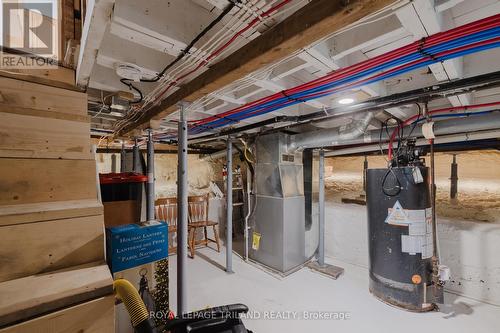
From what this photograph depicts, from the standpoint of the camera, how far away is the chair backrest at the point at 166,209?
3.86 meters

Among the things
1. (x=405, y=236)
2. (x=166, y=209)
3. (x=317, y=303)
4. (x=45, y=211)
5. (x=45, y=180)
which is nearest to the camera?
(x=45, y=211)

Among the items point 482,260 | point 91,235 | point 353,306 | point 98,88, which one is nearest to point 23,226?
point 91,235

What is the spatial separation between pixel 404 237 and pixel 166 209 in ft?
11.4

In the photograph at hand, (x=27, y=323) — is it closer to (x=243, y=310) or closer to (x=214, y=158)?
(x=243, y=310)

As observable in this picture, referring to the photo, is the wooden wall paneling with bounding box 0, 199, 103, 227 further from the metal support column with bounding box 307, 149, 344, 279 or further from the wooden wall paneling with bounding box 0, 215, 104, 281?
the metal support column with bounding box 307, 149, 344, 279

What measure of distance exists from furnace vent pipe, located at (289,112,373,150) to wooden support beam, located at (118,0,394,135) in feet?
5.03

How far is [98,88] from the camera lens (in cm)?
180

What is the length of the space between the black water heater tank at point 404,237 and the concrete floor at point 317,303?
0.60ft

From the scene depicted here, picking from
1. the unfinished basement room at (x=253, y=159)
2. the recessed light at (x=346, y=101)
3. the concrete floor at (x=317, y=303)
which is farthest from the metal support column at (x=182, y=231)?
the recessed light at (x=346, y=101)

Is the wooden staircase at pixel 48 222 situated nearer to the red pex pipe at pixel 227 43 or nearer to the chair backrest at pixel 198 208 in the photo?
the red pex pipe at pixel 227 43

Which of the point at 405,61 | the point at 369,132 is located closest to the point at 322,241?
the point at 369,132

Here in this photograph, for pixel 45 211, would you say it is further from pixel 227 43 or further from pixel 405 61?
pixel 405 61

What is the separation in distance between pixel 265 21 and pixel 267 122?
1650 millimetres

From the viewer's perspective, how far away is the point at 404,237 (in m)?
2.16
